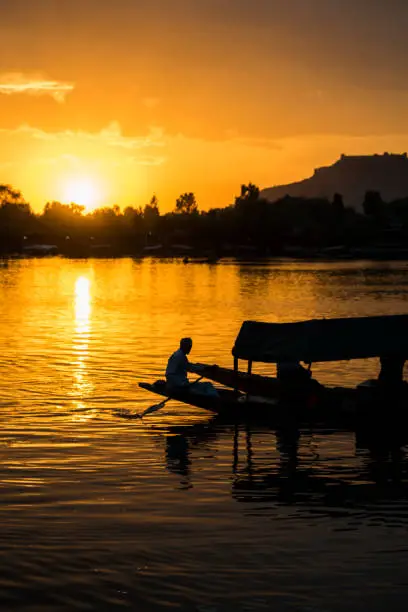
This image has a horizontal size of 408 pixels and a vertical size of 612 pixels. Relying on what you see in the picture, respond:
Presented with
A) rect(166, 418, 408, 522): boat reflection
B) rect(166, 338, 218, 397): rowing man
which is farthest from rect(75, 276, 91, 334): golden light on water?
rect(166, 418, 408, 522): boat reflection

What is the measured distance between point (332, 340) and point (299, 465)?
4338 millimetres

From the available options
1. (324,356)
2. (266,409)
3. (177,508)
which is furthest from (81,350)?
(177,508)

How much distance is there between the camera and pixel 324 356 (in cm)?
2284

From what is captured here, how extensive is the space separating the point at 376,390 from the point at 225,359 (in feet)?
50.5

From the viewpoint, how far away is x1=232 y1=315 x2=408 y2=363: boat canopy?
2284 cm

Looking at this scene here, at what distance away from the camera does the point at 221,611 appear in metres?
11.9

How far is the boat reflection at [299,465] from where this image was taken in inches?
679

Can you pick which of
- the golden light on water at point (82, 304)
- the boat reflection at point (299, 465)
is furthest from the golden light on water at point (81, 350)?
the boat reflection at point (299, 465)

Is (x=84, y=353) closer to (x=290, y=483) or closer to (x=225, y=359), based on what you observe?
(x=225, y=359)

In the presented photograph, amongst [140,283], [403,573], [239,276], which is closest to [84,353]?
[403,573]

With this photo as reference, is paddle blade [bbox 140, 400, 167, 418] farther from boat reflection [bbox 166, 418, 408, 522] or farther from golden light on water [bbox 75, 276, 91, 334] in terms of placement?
golden light on water [bbox 75, 276, 91, 334]

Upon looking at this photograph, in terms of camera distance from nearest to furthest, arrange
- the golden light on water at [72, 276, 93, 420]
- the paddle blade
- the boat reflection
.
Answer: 1. the boat reflection
2. the paddle blade
3. the golden light on water at [72, 276, 93, 420]

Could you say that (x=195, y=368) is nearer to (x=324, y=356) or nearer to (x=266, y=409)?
(x=266, y=409)

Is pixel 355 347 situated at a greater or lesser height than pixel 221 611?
greater
